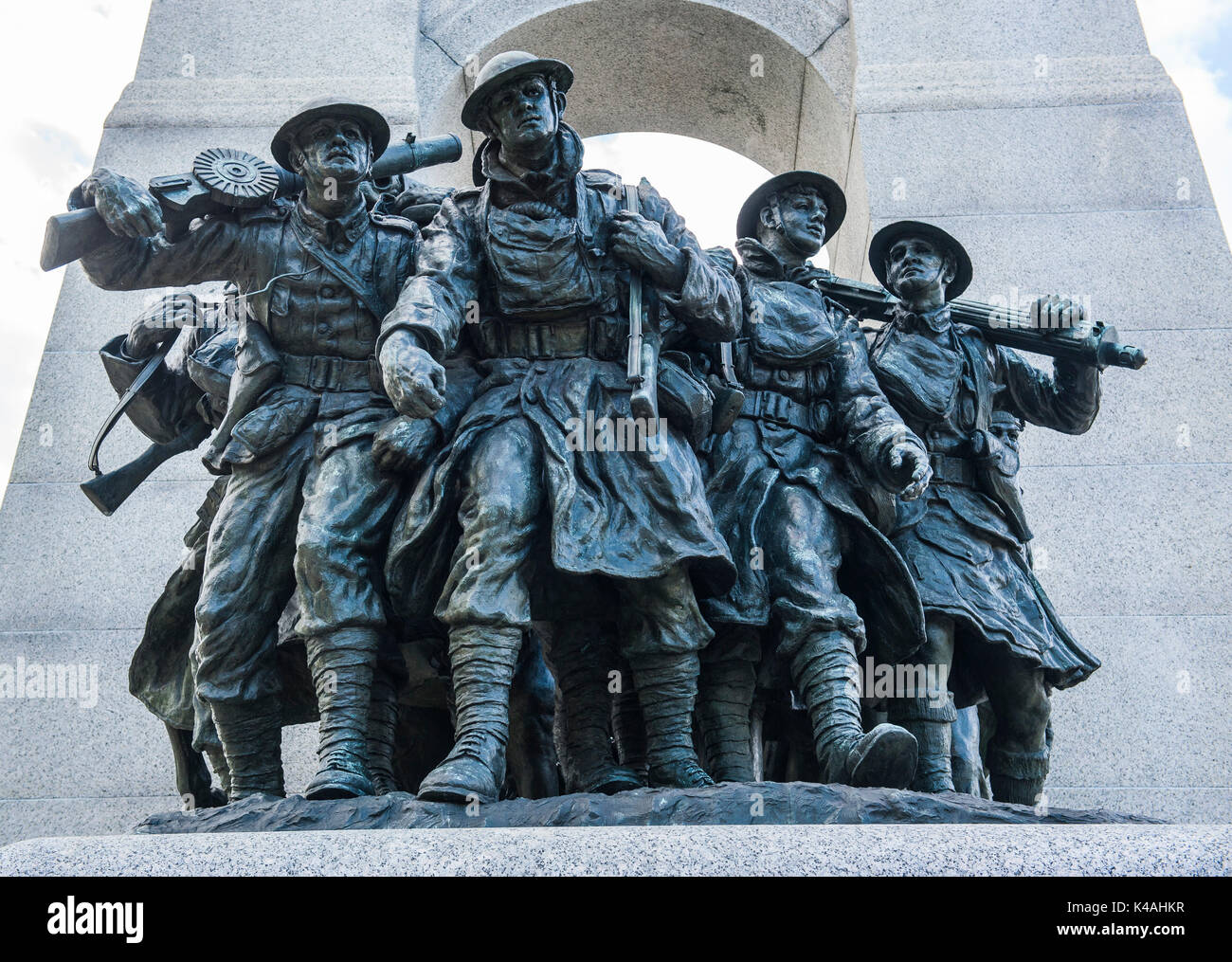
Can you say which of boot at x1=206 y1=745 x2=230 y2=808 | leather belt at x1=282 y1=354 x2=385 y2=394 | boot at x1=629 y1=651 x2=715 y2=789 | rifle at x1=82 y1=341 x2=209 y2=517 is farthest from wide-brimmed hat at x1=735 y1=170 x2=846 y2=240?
boot at x1=206 y1=745 x2=230 y2=808

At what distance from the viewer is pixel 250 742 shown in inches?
204

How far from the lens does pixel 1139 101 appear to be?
28.9 ft

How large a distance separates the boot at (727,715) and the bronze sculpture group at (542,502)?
0.01m

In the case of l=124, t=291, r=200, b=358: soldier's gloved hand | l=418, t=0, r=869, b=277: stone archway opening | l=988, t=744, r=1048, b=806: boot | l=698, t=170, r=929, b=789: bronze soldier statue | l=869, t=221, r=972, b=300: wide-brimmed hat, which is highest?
l=418, t=0, r=869, b=277: stone archway opening

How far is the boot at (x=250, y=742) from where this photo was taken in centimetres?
513

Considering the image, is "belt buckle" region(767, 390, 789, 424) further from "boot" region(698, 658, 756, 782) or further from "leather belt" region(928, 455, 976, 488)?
"boot" region(698, 658, 756, 782)

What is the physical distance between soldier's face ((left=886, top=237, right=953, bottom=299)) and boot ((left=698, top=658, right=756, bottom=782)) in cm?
193

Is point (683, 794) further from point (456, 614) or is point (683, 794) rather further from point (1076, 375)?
point (1076, 375)

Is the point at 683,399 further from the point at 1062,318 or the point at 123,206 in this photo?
the point at 123,206

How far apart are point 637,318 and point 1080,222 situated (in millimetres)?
4325

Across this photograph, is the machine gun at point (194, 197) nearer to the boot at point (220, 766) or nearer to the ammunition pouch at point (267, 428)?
the ammunition pouch at point (267, 428)

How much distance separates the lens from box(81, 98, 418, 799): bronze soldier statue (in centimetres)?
489
